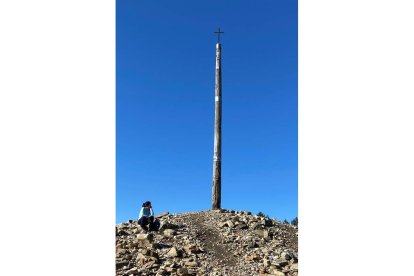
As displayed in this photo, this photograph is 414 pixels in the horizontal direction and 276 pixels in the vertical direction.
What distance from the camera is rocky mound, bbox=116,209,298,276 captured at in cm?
954

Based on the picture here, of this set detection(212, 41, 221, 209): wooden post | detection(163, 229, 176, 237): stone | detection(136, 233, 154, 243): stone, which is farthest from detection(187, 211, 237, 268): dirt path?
detection(136, 233, 154, 243): stone

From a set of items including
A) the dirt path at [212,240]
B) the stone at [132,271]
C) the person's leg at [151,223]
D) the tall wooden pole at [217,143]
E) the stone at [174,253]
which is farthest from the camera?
the tall wooden pole at [217,143]

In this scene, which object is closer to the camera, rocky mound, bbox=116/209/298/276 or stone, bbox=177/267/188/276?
stone, bbox=177/267/188/276

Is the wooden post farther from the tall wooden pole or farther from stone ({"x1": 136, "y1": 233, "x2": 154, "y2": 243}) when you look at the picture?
stone ({"x1": 136, "y1": 233, "x2": 154, "y2": 243})

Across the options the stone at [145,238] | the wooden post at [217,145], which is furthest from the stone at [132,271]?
the wooden post at [217,145]

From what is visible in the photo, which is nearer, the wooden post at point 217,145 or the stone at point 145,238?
the stone at point 145,238

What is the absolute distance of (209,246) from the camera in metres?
11.1

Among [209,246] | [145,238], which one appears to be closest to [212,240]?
[209,246]

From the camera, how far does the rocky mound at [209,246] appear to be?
9539mm

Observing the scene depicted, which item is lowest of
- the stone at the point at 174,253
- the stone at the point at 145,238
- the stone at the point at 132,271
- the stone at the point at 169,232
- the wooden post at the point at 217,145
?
the stone at the point at 132,271

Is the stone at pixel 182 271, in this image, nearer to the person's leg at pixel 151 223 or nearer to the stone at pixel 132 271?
the stone at pixel 132 271

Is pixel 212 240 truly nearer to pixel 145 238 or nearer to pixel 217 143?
pixel 145 238
